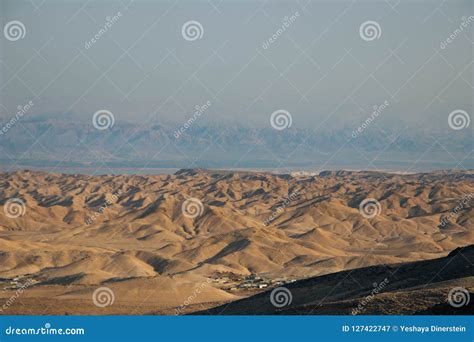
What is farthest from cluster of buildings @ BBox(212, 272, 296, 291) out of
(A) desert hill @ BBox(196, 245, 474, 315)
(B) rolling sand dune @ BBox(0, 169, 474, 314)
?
(A) desert hill @ BBox(196, 245, 474, 315)

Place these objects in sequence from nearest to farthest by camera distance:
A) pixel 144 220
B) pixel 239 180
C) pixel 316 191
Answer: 1. pixel 144 220
2. pixel 316 191
3. pixel 239 180

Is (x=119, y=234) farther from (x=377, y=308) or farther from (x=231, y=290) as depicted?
(x=377, y=308)

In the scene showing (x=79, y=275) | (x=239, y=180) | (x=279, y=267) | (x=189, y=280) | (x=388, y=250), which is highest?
(x=239, y=180)

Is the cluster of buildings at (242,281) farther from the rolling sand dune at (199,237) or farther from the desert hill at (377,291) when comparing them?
the desert hill at (377,291)

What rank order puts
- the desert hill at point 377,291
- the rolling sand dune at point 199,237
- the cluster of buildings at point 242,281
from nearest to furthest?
1. the desert hill at point 377,291
2. the rolling sand dune at point 199,237
3. the cluster of buildings at point 242,281

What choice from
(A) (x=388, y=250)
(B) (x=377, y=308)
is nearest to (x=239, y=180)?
(A) (x=388, y=250)

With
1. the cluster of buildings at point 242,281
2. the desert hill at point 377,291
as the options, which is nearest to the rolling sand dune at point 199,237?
the cluster of buildings at point 242,281

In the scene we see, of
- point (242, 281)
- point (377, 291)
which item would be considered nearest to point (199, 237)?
point (242, 281)

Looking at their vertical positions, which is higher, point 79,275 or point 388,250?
point 388,250

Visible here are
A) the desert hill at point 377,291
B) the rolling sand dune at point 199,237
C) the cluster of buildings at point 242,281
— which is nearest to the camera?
the desert hill at point 377,291
